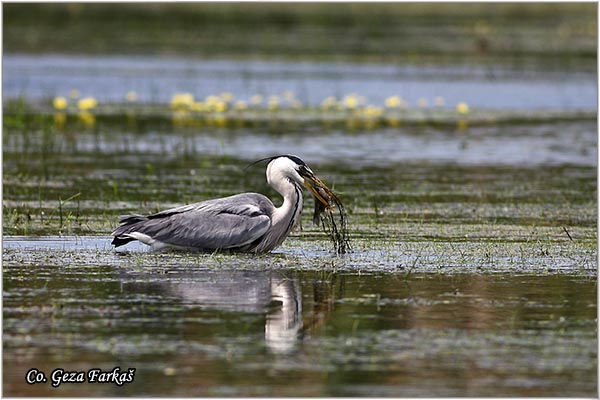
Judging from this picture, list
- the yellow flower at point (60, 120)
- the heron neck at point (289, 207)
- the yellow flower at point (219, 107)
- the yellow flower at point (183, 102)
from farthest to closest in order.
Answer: the yellow flower at point (183, 102) < the yellow flower at point (219, 107) < the yellow flower at point (60, 120) < the heron neck at point (289, 207)

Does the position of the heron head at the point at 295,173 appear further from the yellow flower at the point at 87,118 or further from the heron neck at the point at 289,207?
the yellow flower at the point at 87,118

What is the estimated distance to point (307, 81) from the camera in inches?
1085

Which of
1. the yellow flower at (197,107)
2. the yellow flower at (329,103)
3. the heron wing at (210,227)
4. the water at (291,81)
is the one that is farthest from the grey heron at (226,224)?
the water at (291,81)

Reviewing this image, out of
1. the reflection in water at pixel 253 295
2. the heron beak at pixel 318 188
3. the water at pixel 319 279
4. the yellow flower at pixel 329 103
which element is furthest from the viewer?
the yellow flower at pixel 329 103

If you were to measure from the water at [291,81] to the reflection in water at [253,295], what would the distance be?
49.4 feet

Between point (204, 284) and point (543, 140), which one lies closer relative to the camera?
point (204, 284)

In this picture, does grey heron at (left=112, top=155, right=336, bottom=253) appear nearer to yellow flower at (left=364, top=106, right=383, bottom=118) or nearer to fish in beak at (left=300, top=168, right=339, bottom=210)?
fish in beak at (left=300, top=168, right=339, bottom=210)

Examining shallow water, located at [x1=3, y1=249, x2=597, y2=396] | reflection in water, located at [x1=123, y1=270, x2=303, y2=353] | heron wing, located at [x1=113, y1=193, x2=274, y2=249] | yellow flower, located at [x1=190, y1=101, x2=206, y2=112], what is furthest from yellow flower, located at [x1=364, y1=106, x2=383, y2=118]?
reflection in water, located at [x1=123, y1=270, x2=303, y2=353]

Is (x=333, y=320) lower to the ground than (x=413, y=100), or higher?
lower

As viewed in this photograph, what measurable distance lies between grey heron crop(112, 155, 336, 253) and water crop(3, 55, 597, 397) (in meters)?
0.14

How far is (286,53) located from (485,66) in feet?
15.9

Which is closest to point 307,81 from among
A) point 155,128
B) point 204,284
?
point 155,128

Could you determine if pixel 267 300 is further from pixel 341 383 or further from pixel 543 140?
pixel 543 140

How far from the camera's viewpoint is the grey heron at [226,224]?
9812mm
